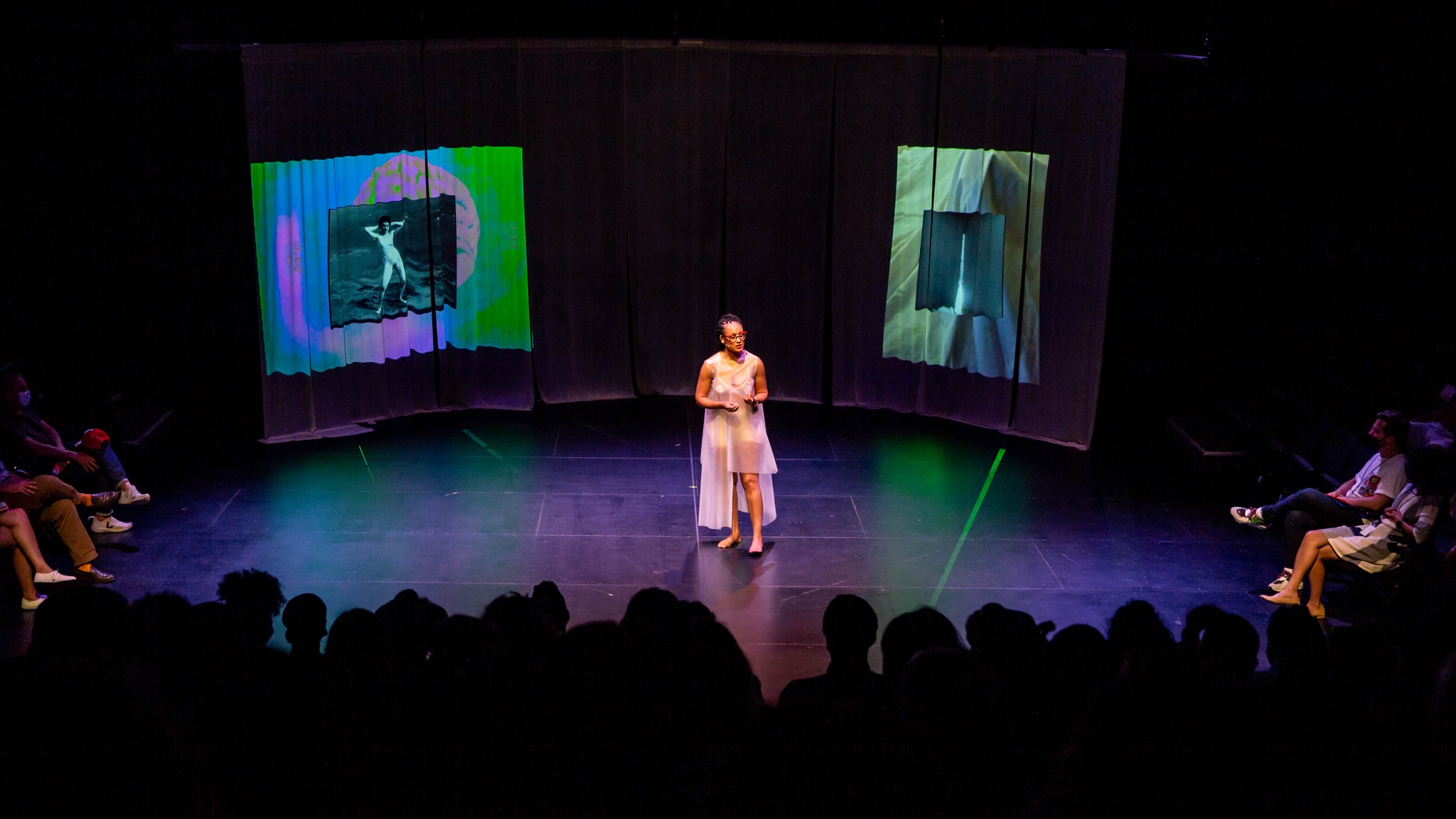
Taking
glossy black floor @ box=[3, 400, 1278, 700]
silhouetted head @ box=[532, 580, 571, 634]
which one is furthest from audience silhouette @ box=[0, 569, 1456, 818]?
glossy black floor @ box=[3, 400, 1278, 700]

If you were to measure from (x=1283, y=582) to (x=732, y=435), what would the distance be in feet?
9.83

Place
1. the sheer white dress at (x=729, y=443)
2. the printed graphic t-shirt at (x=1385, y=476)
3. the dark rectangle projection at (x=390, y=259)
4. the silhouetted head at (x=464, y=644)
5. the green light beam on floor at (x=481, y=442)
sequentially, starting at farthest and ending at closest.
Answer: the dark rectangle projection at (x=390, y=259) → the green light beam on floor at (x=481, y=442) → the sheer white dress at (x=729, y=443) → the printed graphic t-shirt at (x=1385, y=476) → the silhouetted head at (x=464, y=644)

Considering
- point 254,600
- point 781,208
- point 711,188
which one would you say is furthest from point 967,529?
point 254,600

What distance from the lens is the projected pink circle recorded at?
9062 mm

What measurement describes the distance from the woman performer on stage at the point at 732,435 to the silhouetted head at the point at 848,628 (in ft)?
11.0

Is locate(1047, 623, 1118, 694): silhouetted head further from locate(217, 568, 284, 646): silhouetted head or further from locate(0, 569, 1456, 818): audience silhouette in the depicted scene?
locate(217, 568, 284, 646): silhouetted head

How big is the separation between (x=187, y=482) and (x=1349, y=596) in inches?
266

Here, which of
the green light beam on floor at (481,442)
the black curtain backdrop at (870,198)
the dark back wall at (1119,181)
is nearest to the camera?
the dark back wall at (1119,181)

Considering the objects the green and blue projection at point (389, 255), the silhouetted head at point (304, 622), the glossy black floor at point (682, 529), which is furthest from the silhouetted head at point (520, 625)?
the green and blue projection at point (389, 255)

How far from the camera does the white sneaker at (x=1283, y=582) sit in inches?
257

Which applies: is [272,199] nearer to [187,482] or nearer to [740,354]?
[187,482]

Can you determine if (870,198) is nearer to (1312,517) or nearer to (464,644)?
(1312,517)

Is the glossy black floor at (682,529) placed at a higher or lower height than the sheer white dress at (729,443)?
lower

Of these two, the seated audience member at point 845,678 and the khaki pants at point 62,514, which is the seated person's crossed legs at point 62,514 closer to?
the khaki pants at point 62,514
